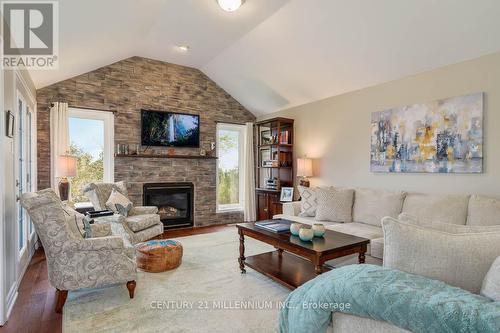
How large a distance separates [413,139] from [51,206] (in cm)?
415

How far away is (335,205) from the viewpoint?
414 cm

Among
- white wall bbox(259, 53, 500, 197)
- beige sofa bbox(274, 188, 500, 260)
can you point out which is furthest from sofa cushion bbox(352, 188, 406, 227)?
white wall bbox(259, 53, 500, 197)

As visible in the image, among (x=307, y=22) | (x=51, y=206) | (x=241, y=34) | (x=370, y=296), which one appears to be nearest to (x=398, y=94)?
(x=307, y=22)

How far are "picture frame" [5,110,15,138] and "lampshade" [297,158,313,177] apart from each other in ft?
13.3

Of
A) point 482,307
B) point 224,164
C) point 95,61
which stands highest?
point 95,61

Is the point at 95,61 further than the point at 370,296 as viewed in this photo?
Yes

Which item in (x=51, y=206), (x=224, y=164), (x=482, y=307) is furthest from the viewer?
(x=224, y=164)

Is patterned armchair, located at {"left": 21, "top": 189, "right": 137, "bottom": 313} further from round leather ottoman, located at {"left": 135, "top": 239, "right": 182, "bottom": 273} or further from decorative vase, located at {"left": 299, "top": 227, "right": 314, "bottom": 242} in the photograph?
decorative vase, located at {"left": 299, "top": 227, "right": 314, "bottom": 242}

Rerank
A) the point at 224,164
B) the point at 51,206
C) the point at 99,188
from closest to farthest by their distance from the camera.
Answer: the point at 51,206 → the point at 99,188 → the point at 224,164

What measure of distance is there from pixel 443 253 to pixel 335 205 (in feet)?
9.65

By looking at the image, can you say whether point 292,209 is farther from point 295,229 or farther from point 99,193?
point 99,193

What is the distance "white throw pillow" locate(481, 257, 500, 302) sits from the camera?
1058mm

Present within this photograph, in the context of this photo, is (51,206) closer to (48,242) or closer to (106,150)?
(48,242)

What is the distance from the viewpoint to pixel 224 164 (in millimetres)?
6398
